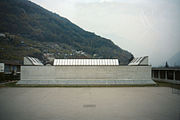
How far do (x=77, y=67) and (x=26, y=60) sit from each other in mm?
12024

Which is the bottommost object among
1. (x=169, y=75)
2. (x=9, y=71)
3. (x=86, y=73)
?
(x=169, y=75)

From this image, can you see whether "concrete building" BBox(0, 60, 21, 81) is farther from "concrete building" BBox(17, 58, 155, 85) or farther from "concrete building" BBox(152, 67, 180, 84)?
"concrete building" BBox(152, 67, 180, 84)

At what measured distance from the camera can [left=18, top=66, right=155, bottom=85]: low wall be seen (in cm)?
3666

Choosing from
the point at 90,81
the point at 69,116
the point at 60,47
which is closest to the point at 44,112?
the point at 69,116

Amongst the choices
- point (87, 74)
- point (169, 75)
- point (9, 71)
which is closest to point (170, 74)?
point (169, 75)

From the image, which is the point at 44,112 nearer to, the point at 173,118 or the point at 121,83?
the point at 173,118

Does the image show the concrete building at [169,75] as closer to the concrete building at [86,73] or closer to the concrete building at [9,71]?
the concrete building at [86,73]

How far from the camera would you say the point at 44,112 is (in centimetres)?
1221

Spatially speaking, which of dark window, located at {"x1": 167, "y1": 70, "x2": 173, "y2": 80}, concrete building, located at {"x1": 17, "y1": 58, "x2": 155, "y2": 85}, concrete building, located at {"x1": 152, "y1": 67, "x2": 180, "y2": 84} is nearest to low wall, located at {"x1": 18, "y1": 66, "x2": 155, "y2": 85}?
concrete building, located at {"x1": 17, "y1": 58, "x2": 155, "y2": 85}

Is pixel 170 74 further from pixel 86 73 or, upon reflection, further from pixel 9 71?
pixel 9 71

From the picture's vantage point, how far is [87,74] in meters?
37.1

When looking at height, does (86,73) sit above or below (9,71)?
above

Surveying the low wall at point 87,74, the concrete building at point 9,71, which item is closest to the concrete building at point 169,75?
the low wall at point 87,74

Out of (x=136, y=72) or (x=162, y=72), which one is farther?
(x=162, y=72)
